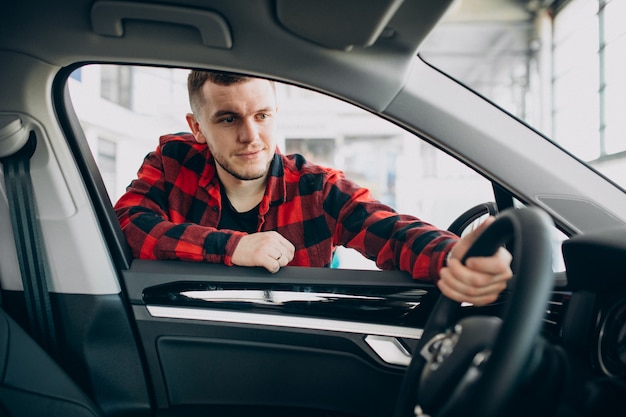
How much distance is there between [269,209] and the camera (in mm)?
1465

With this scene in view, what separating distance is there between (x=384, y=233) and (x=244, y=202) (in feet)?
1.51

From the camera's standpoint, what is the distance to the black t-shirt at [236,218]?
150cm

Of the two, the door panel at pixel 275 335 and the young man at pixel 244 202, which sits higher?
the young man at pixel 244 202

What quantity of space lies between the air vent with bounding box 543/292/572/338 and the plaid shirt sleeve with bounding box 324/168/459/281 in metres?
0.19

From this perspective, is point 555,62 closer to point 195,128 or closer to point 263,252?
point 195,128

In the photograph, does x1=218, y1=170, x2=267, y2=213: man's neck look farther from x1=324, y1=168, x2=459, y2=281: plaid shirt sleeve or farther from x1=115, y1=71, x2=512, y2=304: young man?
x1=324, y1=168, x2=459, y2=281: plaid shirt sleeve

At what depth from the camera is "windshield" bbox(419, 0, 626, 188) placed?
5988 mm

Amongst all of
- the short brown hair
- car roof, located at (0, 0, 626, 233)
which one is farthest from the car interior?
the short brown hair

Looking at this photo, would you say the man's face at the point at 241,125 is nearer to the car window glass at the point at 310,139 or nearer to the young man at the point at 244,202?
the young man at the point at 244,202

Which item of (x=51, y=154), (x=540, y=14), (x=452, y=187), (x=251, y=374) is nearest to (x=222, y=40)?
(x=51, y=154)

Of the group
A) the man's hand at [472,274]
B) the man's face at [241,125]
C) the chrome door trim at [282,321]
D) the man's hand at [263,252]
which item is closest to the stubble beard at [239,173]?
the man's face at [241,125]

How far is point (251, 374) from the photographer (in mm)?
1172

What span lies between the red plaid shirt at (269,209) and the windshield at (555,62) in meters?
4.89

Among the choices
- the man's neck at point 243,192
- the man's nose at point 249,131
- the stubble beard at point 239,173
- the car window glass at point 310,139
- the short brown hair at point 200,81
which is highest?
the car window glass at point 310,139
